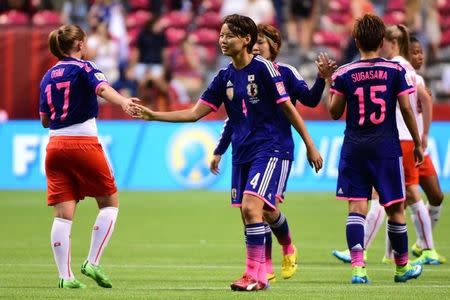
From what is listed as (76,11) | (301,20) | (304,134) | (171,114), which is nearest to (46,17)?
(76,11)

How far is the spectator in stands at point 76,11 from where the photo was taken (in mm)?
28812

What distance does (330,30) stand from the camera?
1083 inches

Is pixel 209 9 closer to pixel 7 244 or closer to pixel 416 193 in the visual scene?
pixel 7 244

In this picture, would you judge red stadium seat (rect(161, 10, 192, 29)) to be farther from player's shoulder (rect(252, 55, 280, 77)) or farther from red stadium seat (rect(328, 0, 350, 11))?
player's shoulder (rect(252, 55, 280, 77))

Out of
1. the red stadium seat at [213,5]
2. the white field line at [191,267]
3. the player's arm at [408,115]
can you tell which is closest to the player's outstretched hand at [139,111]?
the player's arm at [408,115]

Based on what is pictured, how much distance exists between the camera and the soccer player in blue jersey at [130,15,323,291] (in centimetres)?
1015

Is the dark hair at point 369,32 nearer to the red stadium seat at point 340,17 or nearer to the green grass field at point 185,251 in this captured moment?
the green grass field at point 185,251

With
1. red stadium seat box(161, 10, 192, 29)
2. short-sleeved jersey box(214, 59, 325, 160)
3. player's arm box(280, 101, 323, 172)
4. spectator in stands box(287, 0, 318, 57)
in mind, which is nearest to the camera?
player's arm box(280, 101, 323, 172)

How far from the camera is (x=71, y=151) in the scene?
10.5m

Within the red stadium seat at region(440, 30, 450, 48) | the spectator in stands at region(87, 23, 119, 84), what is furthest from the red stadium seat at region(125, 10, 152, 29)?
the red stadium seat at region(440, 30, 450, 48)

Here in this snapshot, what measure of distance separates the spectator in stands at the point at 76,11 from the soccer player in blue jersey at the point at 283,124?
1748 cm

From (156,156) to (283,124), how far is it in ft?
40.2

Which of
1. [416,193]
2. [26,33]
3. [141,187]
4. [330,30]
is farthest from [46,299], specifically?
[330,30]

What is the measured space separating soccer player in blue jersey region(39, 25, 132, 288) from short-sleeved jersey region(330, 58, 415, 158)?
2.07 metres
